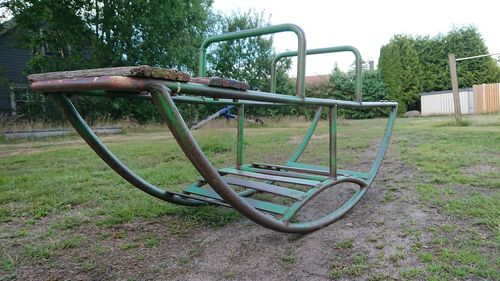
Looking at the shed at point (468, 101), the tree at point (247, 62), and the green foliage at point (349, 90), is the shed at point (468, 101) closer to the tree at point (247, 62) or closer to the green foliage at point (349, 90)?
the green foliage at point (349, 90)

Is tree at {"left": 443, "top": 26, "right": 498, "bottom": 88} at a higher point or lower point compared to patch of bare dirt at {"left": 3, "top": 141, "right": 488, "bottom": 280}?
higher

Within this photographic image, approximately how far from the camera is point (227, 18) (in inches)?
666

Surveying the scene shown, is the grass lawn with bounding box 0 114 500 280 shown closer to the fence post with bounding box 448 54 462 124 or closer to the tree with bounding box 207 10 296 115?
the fence post with bounding box 448 54 462 124

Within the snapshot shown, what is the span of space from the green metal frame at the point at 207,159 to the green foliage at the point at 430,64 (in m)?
15.7

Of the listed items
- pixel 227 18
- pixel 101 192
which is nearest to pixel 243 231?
pixel 101 192

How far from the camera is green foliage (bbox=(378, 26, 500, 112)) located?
17.0 metres

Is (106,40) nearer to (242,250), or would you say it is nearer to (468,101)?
(242,250)

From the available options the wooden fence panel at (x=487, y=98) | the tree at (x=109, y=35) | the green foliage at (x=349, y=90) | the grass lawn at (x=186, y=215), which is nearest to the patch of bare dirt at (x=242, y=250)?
the grass lawn at (x=186, y=215)

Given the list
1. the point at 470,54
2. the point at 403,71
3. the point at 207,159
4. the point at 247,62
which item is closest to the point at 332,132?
the point at 207,159

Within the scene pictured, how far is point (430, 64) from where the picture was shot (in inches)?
680

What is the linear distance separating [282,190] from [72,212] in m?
1.57

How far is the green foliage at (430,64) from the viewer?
55.7 ft

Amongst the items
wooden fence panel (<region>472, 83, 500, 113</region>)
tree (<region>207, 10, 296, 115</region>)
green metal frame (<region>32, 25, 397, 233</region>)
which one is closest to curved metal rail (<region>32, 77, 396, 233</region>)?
green metal frame (<region>32, 25, 397, 233</region>)

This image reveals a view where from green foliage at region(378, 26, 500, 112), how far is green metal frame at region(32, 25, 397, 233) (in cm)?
1575
